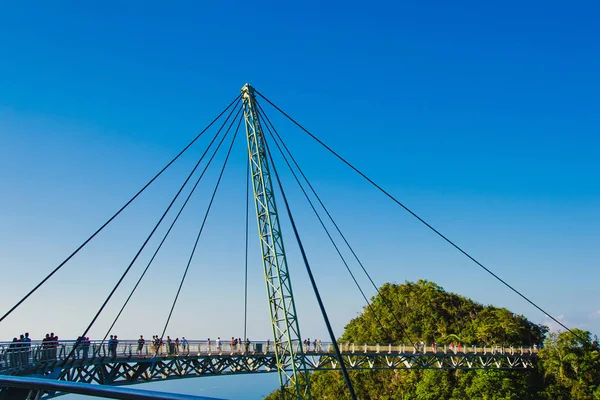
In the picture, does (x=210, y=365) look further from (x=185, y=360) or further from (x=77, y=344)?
(x=77, y=344)

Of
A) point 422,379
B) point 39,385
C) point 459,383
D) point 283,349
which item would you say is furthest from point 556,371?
point 39,385

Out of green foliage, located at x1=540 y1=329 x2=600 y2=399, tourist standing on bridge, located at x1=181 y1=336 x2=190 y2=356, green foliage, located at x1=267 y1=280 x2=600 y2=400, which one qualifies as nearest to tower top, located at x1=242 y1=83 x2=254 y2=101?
tourist standing on bridge, located at x1=181 y1=336 x2=190 y2=356

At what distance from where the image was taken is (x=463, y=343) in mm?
48438

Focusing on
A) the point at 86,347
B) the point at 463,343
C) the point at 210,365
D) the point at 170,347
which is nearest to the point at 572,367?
the point at 463,343

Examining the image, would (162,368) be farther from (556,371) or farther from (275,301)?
(556,371)

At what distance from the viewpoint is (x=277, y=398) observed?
66.6m

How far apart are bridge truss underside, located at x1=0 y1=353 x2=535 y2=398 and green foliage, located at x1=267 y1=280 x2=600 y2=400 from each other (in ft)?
4.86

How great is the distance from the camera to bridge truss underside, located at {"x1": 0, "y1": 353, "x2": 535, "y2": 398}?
807 inches

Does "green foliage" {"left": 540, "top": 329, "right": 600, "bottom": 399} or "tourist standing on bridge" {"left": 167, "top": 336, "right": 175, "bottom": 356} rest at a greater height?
"tourist standing on bridge" {"left": 167, "top": 336, "right": 175, "bottom": 356}

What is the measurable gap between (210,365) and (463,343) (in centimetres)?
2941

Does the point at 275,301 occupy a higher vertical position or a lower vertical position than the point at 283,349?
higher

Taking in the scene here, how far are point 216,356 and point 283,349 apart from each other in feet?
12.3

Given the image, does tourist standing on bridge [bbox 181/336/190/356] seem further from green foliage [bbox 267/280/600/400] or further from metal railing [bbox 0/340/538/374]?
green foliage [bbox 267/280/600/400]

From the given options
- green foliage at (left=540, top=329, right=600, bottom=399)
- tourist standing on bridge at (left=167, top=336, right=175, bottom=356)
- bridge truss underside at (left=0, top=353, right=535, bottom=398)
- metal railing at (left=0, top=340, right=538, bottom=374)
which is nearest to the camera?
metal railing at (left=0, top=340, right=538, bottom=374)
